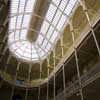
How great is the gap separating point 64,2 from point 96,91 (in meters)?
12.3

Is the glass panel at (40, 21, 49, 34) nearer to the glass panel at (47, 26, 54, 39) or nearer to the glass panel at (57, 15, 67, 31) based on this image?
the glass panel at (47, 26, 54, 39)

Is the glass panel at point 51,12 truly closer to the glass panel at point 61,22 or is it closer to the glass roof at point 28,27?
the glass roof at point 28,27

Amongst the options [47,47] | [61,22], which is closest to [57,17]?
[61,22]

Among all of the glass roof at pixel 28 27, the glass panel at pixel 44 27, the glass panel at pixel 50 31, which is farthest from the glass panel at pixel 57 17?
the glass panel at pixel 44 27

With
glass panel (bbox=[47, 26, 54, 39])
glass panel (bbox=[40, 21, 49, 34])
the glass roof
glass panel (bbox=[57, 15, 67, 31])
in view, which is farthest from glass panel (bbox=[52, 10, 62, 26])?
glass panel (bbox=[40, 21, 49, 34])

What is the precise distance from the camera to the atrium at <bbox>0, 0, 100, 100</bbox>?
1267 cm

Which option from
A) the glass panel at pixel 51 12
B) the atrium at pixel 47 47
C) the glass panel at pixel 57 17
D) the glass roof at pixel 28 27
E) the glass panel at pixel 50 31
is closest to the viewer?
the atrium at pixel 47 47

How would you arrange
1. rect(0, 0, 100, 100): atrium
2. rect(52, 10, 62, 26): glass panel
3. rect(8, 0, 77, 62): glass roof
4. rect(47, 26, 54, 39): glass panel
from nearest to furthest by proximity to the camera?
rect(0, 0, 100, 100): atrium
rect(8, 0, 77, 62): glass roof
rect(52, 10, 62, 26): glass panel
rect(47, 26, 54, 39): glass panel

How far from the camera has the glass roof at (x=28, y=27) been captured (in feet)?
57.8

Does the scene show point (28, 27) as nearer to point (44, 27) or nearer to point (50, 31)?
point (44, 27)

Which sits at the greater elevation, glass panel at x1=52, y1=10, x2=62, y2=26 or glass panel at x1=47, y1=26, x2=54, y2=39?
glass panel at x1=52, y1=10, x2=62, y2=26

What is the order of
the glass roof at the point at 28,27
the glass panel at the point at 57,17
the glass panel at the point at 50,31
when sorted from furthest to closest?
the glass panel at the point at 50,31 < the glass panel at the point at 57,17 < the glass roof at the point at 28,27

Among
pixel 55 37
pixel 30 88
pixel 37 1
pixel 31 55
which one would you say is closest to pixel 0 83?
pixel 30 88

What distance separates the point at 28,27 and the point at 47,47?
208 inches
